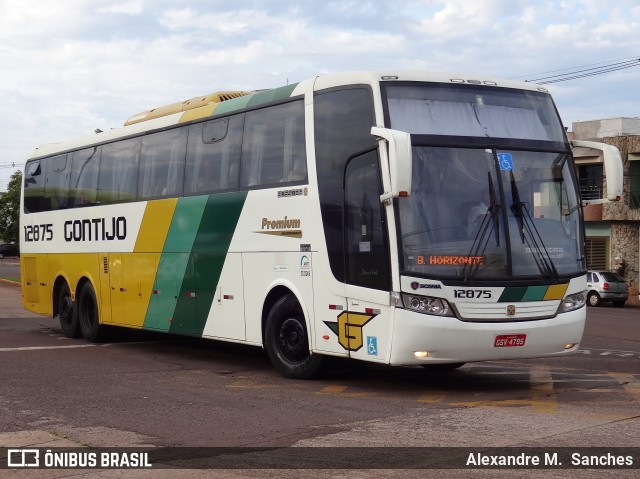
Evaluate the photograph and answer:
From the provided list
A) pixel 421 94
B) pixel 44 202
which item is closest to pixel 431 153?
pixel 421 94

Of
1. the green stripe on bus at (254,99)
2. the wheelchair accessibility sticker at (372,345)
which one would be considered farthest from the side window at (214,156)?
the wheelchair accessibility sticker at (372,345)

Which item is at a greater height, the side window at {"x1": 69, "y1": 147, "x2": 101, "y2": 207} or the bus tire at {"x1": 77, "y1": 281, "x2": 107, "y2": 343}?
the side window at {"x1": 69, "y1": 147, "x2": 101, "y2": 207}

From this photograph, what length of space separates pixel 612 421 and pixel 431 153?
362 cm

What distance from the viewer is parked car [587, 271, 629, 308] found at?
4016cm

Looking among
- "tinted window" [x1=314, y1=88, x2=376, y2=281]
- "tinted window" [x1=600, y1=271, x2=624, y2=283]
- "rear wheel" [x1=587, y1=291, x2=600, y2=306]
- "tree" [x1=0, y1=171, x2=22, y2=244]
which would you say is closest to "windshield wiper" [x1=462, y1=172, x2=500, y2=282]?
"tinted window" [x1=314, y1=88, x2=376, y2=281]

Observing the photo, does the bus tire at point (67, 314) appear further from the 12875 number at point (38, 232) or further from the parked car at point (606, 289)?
the parked car at point (606, 289)

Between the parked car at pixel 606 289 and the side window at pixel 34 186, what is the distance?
83.0 feet

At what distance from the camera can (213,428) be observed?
9.29 m

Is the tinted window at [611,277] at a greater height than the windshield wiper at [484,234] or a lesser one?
lesser

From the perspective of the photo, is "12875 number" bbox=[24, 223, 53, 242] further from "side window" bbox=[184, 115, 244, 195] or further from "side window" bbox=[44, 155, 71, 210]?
"side window" bbox=[184, 115, 244, 195]

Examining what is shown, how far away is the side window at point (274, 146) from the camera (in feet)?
41.9

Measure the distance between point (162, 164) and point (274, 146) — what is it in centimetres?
338

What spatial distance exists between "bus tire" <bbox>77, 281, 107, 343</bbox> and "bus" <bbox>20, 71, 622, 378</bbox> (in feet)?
12.0

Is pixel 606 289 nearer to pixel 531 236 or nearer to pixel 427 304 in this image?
pixel 531 236
